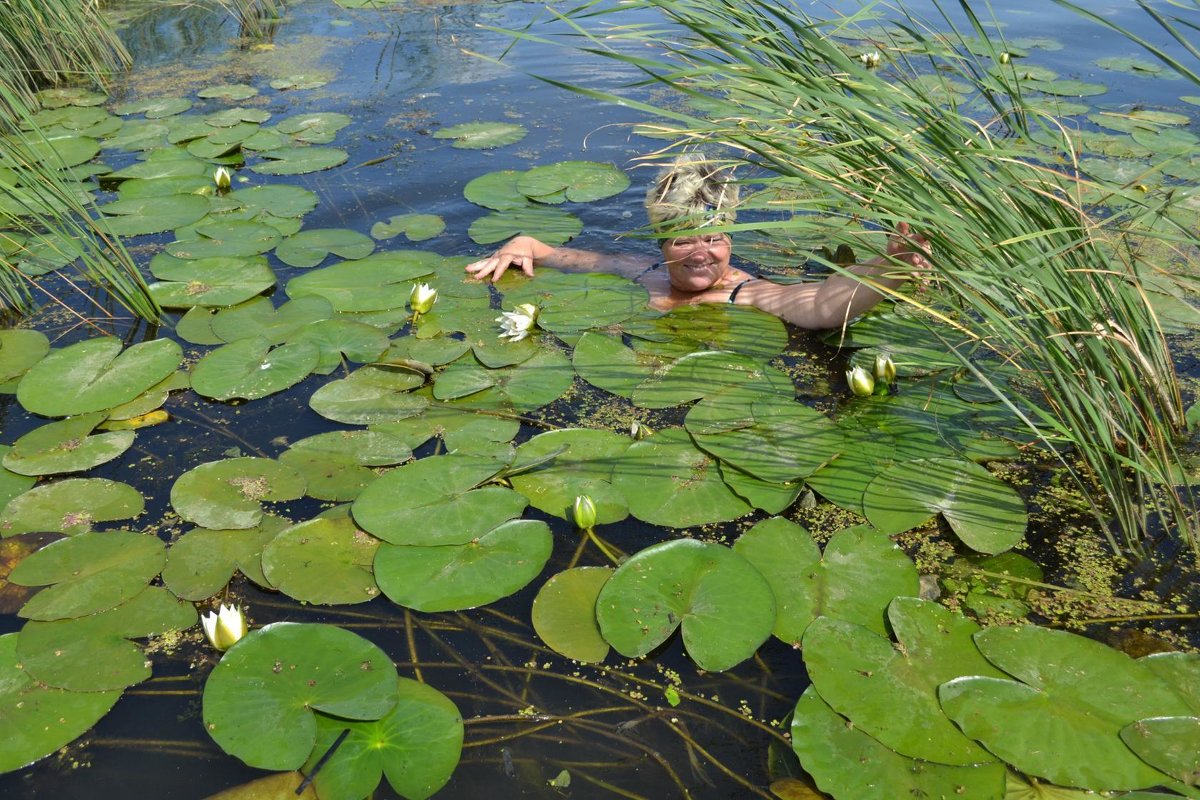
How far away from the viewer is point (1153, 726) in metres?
1.81

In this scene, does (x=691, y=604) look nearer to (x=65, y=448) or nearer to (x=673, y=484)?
(x=673, y=484)

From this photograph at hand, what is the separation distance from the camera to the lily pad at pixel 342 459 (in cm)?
271

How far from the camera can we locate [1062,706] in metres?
1.88

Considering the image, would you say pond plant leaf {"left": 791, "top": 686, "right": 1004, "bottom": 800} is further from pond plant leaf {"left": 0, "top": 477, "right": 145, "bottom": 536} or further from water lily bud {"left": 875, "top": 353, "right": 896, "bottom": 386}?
pond plant leaf {"left": 0, "top": 477, "right": 145, "bottom": 536}

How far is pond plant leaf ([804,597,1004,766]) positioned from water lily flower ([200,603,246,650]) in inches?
55.9

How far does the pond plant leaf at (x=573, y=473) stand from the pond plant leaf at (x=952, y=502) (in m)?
0.77

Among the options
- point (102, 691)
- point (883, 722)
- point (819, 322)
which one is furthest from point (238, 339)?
point (883, 722)

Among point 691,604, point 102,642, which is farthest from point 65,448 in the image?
point 691,604

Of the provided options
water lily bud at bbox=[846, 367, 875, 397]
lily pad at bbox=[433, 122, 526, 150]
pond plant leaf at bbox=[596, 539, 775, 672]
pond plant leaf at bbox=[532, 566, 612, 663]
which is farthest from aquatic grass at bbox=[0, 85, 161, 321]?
water lily bud at bbox=[846, 367, 875, 397]

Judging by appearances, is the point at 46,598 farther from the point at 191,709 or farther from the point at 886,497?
the point at 886,497

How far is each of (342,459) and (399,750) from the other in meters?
1.15

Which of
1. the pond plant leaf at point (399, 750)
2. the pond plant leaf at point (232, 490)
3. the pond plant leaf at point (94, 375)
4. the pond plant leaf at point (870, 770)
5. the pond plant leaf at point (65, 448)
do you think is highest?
the pond plant leaf at point (94, 375)

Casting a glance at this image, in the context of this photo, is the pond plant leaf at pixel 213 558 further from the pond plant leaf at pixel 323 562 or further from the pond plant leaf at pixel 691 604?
the pond plant leaf at pixel 691 604

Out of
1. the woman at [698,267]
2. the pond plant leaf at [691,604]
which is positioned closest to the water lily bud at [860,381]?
the woman at [698,267]
